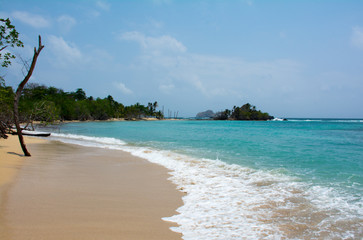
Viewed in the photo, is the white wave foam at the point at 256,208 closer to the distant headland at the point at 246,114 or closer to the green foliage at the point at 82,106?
the green foliage at the point at 82,106

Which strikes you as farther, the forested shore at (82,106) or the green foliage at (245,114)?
the green foliage at (245,114)

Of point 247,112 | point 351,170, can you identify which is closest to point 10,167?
point 351,170

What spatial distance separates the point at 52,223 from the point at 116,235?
3.48 ft

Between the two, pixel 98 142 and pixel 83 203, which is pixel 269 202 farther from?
pixel 98 142

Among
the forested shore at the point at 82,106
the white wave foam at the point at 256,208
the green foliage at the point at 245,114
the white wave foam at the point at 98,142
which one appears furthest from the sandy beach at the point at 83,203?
the green foliage at the point at 245,114

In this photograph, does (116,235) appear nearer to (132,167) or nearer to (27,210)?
(27,210)

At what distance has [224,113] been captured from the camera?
159 metres

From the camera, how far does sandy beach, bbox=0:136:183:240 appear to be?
10.8 feet

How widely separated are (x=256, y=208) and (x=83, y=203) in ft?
11.5

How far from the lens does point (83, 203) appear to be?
4492mm

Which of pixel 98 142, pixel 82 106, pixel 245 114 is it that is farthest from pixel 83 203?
pixel 245 114

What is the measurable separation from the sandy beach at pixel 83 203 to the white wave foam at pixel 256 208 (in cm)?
45

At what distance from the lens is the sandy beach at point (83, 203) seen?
330 cm

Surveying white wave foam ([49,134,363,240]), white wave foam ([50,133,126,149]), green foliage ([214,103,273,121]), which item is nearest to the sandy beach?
white wave foam ([49,134,363,240])
